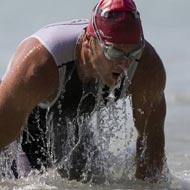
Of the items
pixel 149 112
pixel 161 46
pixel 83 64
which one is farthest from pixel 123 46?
pixel 161 46

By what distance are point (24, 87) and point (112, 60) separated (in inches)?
15.1

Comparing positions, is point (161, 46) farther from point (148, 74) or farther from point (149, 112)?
point (148, 74)

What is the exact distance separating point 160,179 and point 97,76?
76 centimetres

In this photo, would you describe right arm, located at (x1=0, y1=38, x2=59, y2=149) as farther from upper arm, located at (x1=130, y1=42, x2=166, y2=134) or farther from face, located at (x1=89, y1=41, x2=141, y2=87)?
upper arm, located at (x1=130, y1=42, x2=166, y2=134)

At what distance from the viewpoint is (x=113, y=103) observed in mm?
4168

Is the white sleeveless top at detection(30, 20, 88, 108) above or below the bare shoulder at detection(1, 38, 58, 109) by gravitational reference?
above

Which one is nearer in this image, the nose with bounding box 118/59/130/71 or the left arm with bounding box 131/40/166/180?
the nose with bounding box 118/59/130/71

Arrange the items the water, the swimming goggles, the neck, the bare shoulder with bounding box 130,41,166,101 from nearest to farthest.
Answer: the swimming goggles, the neck, the bare shoulder with bounding box 130,41,166,101, the water

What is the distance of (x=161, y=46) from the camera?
9.66m

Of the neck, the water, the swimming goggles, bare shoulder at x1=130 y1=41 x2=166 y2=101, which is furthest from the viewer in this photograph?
the water

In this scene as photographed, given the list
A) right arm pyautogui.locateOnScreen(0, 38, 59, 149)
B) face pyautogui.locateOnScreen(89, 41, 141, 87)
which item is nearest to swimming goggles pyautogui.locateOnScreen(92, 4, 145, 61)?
face pyautogui.locateOnScreen(89, 41, 141, 87)

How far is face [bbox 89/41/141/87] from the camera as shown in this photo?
3758 millimetres

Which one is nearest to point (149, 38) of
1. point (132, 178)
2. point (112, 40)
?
point (132, 178)

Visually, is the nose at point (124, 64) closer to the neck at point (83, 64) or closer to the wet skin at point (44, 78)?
the wet skin at point (44, 78)
